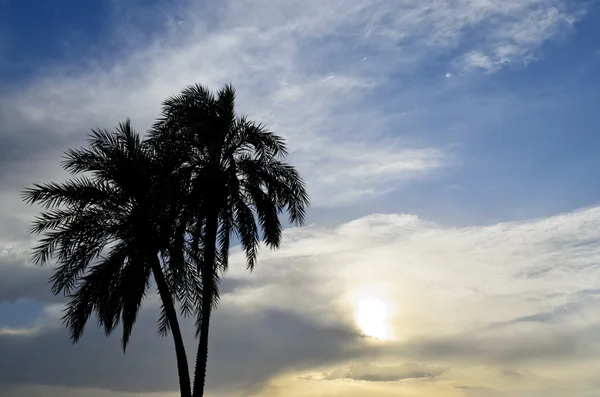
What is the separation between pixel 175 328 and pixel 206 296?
188 cm

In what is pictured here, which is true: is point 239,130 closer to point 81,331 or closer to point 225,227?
point 225,227

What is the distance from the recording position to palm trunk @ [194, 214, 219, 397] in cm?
2895

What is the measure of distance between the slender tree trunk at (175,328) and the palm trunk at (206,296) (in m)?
0.74

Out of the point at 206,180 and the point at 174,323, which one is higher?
the point at 206,180

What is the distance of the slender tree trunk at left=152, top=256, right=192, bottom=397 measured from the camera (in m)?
29.4

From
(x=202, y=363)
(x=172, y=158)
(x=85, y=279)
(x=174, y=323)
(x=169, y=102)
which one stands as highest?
(x=169, y=102)

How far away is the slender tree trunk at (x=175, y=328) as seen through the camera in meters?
29.4

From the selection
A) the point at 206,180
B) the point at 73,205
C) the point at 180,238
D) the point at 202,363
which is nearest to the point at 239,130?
the point at 206,180

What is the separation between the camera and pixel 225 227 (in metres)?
31.7

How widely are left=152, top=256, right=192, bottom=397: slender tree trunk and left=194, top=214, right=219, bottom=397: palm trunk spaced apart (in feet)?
2.42

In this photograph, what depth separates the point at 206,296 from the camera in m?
30.4

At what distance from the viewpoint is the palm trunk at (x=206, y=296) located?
2895 centimetres

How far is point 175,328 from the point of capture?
30.1m

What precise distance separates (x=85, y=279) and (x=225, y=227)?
6547mm
